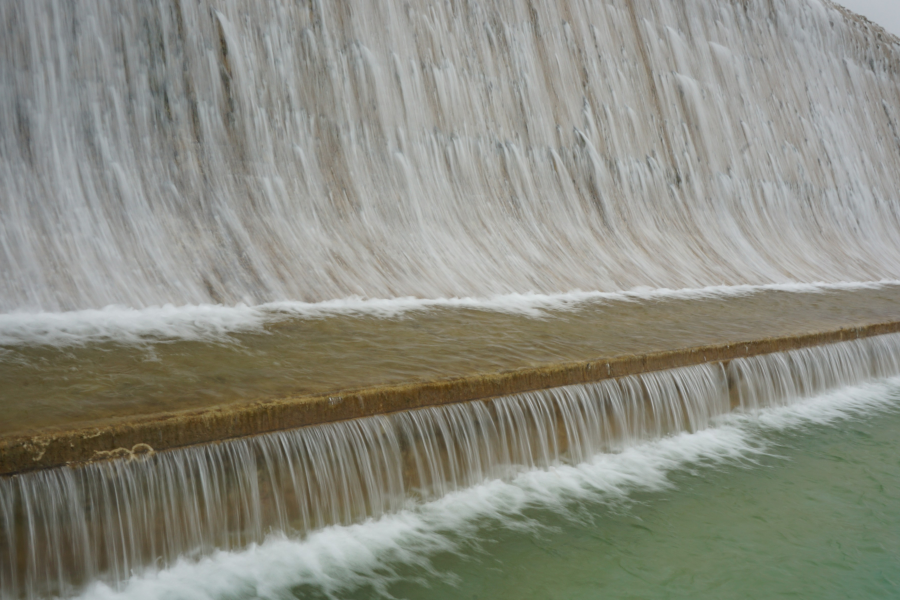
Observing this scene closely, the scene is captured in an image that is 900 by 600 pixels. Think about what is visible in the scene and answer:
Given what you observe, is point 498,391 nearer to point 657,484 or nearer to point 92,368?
point 657,484

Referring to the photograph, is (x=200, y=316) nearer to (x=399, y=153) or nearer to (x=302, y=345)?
(x=302, y=345)

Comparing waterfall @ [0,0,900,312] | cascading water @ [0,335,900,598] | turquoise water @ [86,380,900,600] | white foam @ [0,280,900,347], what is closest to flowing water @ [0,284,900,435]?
white foam @ [0,280,900,347]

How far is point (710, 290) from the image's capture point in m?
8.43

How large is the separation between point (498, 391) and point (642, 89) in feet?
24.1

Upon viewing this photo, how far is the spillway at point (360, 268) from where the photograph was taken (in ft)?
9.86

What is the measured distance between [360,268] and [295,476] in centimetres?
314

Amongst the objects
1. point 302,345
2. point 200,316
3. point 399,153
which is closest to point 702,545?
point 302,345

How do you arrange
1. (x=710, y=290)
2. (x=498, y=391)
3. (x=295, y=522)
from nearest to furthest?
(x=295, y=522), (x=498, y=391), (x=710, y=290)

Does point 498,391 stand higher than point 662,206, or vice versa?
point 662,206

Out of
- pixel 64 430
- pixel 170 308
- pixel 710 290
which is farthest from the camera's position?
pixel 710 290

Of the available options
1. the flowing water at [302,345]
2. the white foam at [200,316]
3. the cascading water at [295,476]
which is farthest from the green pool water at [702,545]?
the white foam at [200,316]

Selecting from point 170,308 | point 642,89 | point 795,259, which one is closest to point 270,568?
point 170,308

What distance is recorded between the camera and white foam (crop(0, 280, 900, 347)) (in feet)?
13.7

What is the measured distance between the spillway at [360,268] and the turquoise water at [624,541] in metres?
0.11
